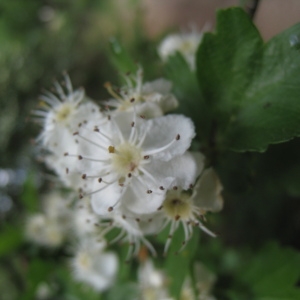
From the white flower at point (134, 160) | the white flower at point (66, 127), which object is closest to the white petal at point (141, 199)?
the white flower at point (134, 160)

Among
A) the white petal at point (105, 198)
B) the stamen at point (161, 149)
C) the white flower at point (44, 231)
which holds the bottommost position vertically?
the white flower at point (44, 231)

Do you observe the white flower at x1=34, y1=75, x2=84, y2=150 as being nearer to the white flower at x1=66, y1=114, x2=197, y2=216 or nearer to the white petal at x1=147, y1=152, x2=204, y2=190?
the white flower at x1=66, y1=114, x2=197, y2=216

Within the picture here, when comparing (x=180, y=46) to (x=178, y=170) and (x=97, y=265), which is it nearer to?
(x=178, y=170)

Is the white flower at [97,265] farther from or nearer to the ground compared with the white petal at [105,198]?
nearer to the ground

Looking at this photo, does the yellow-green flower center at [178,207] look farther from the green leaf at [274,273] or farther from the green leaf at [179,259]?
the green leaf at [274,273]

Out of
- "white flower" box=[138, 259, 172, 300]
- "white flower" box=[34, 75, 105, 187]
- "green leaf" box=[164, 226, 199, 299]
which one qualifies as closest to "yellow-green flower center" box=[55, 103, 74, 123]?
"white flower" box=[34, 75, 105, 187]

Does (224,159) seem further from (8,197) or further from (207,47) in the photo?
(8,197)

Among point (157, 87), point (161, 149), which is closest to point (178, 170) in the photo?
point (161, 149)

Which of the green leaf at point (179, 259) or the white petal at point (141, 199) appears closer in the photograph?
the white petal at point (141, 199)
